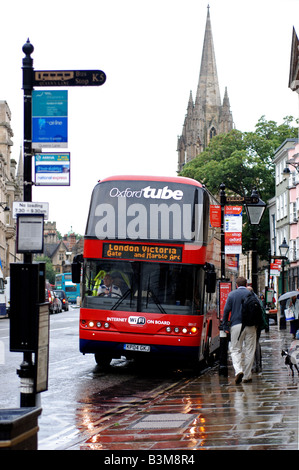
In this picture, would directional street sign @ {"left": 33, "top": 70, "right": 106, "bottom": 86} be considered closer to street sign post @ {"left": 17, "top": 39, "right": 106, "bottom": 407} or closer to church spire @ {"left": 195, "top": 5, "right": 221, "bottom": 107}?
street sign post @ {"left": 17, "top": 39, "right": 106, "bottom": 407}

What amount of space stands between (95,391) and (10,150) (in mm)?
92389

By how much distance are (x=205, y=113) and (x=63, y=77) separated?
128259 mm

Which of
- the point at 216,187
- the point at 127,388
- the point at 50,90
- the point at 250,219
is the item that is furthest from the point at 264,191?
the point at 50,90

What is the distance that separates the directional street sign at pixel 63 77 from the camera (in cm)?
984

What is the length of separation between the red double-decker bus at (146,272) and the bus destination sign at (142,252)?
0.06 feet

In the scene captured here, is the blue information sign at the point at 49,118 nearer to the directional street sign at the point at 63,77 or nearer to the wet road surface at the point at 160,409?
the directional street sign at the point at 63,77

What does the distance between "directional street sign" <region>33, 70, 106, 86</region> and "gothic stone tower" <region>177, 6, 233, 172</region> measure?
123684mm

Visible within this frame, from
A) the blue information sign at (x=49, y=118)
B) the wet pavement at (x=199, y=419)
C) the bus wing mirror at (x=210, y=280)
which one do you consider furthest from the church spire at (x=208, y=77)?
the blue information sign at (x=49, y=118)

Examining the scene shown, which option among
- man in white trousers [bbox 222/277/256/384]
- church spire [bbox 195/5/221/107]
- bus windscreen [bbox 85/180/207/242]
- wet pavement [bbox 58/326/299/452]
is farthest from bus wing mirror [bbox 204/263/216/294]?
church spire [bbox 195/5/221/107]

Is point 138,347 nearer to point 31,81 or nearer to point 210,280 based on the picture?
point 210,280

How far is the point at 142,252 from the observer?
17.7 meters

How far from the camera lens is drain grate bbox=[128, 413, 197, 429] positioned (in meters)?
10.2

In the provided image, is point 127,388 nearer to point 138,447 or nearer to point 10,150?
point 138,447

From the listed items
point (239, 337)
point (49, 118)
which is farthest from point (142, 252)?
point (49, 118)
